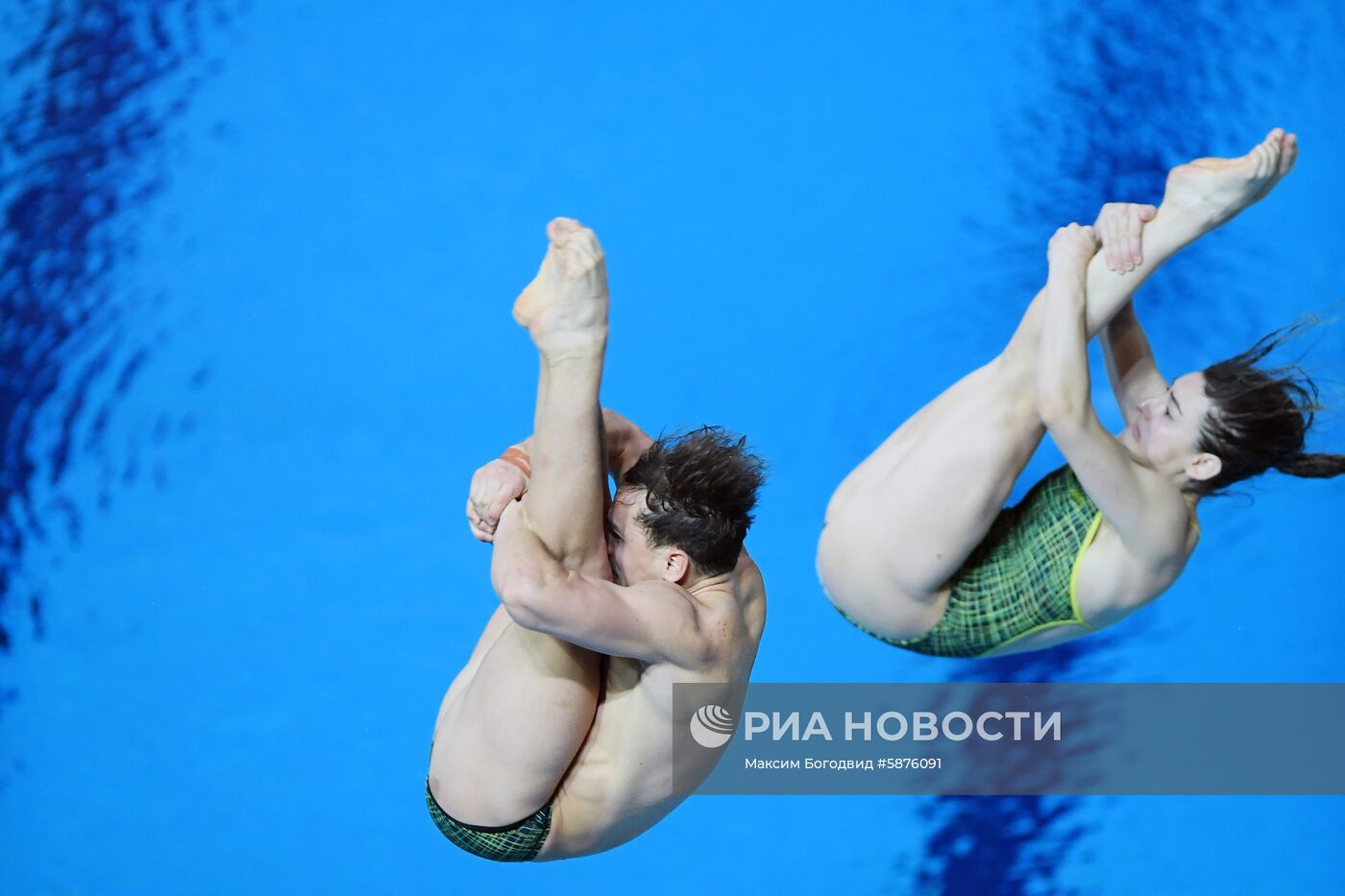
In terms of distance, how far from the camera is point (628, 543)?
7.29 ft

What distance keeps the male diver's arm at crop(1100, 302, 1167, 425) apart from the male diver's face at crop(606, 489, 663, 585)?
1018mm

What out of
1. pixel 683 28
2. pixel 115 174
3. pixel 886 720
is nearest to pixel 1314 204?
pixel 683 28

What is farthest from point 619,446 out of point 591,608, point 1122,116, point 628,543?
point 1122,116

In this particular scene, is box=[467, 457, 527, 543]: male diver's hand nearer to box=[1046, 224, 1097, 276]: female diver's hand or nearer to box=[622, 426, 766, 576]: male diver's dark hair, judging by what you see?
box=[622, 426, 766, 576]: male diver's dark hair

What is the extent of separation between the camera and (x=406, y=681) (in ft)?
16.4

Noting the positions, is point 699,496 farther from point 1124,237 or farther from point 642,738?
point 1124,237

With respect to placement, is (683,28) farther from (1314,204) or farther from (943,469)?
(943,469)

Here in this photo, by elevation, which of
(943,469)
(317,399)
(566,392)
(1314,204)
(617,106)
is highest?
(617,106)

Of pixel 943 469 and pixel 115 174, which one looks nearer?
pixel 943 469

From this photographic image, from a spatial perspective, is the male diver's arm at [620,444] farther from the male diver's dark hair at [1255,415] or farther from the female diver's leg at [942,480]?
the male diver's dark hair at [1255,415]

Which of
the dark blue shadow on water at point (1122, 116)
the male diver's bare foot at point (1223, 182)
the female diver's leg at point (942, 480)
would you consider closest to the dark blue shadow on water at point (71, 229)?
the dark blue shadow on water at point (1122, 116)

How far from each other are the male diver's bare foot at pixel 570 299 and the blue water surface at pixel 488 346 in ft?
10.5

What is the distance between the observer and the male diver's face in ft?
7.23

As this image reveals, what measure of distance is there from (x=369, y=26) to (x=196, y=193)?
1.00 meters
